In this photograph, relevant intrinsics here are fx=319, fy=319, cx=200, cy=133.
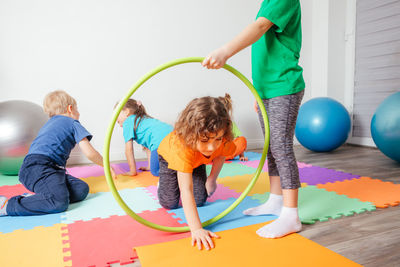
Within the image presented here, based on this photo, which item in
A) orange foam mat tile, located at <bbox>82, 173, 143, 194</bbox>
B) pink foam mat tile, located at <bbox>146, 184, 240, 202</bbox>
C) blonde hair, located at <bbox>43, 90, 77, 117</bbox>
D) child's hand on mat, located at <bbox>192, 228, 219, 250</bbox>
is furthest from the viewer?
orange foam mat tile, located at <bbox>82, 173, 143, 194</bbox>

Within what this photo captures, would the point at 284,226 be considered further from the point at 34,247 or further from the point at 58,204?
the point at 58,204

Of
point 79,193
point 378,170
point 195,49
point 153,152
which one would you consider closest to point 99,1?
point 195,49

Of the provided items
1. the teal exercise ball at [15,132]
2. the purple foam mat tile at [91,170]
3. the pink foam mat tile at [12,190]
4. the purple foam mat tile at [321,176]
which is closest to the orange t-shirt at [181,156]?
the purple foam mat tile at [321,176]

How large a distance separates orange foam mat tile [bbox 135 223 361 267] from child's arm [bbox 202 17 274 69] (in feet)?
2.35

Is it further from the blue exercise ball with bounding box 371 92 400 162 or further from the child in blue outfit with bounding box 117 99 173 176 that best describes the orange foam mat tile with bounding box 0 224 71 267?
the blue exercise ball with bounding box 371 92 400 162

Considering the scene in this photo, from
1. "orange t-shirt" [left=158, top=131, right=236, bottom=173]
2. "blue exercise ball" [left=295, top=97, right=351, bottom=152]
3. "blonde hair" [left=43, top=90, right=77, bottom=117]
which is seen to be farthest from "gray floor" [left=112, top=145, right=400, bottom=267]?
"blue exercise ball" [left=295, top=97, right=351, bottom=152]

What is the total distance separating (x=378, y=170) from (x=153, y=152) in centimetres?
183

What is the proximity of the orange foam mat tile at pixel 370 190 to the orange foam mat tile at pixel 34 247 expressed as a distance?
1.61m

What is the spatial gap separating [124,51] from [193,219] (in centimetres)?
254

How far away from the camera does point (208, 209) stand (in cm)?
176

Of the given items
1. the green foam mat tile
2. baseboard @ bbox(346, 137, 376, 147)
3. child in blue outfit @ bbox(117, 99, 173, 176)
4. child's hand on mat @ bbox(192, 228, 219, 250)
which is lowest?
baseboard @ bbox(346, 137, 376, 147)

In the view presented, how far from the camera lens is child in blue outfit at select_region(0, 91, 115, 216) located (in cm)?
175

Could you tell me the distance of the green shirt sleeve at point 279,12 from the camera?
4.38 ft

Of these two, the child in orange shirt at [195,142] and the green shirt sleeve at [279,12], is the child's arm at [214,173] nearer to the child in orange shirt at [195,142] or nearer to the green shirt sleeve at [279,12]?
the child in orange shirt at [195,142]
